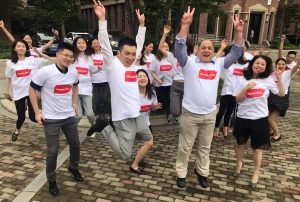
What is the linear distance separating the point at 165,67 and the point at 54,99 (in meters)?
3.44

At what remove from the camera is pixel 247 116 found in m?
4.66

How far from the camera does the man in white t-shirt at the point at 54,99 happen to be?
407 cm

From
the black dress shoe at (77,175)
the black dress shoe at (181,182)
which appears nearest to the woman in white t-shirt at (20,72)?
the black dress shoe at (77,175)

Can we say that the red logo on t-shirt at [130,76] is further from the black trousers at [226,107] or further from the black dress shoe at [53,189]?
the black trousers at [226,107]

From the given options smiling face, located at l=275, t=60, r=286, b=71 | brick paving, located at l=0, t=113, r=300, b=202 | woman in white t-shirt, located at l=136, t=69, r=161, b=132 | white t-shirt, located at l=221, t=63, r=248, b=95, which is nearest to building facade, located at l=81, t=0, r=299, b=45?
white t-shirt, located at l=221, t=63, r=248, b=95

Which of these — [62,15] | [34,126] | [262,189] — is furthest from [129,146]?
[62,15]

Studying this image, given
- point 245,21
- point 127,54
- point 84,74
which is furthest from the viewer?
point 245,21

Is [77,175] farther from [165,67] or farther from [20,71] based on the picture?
[165,67]

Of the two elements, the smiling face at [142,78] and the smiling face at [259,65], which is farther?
the smiling face at [142,78]

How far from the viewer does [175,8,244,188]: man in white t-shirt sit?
428cm

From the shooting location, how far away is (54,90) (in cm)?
414

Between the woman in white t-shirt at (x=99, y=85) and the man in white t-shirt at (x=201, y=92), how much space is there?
2558mm

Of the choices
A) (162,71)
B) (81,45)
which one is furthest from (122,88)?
(162,71)

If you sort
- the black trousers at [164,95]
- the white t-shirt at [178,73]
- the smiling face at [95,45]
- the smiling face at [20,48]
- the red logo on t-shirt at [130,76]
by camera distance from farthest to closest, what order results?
the black trousers at [164,95] < the white t-shirt at [178,73] < the smiling face at [95,45] < the smiling face at [20,48] < the red logo on t-shirt at [130,76]
